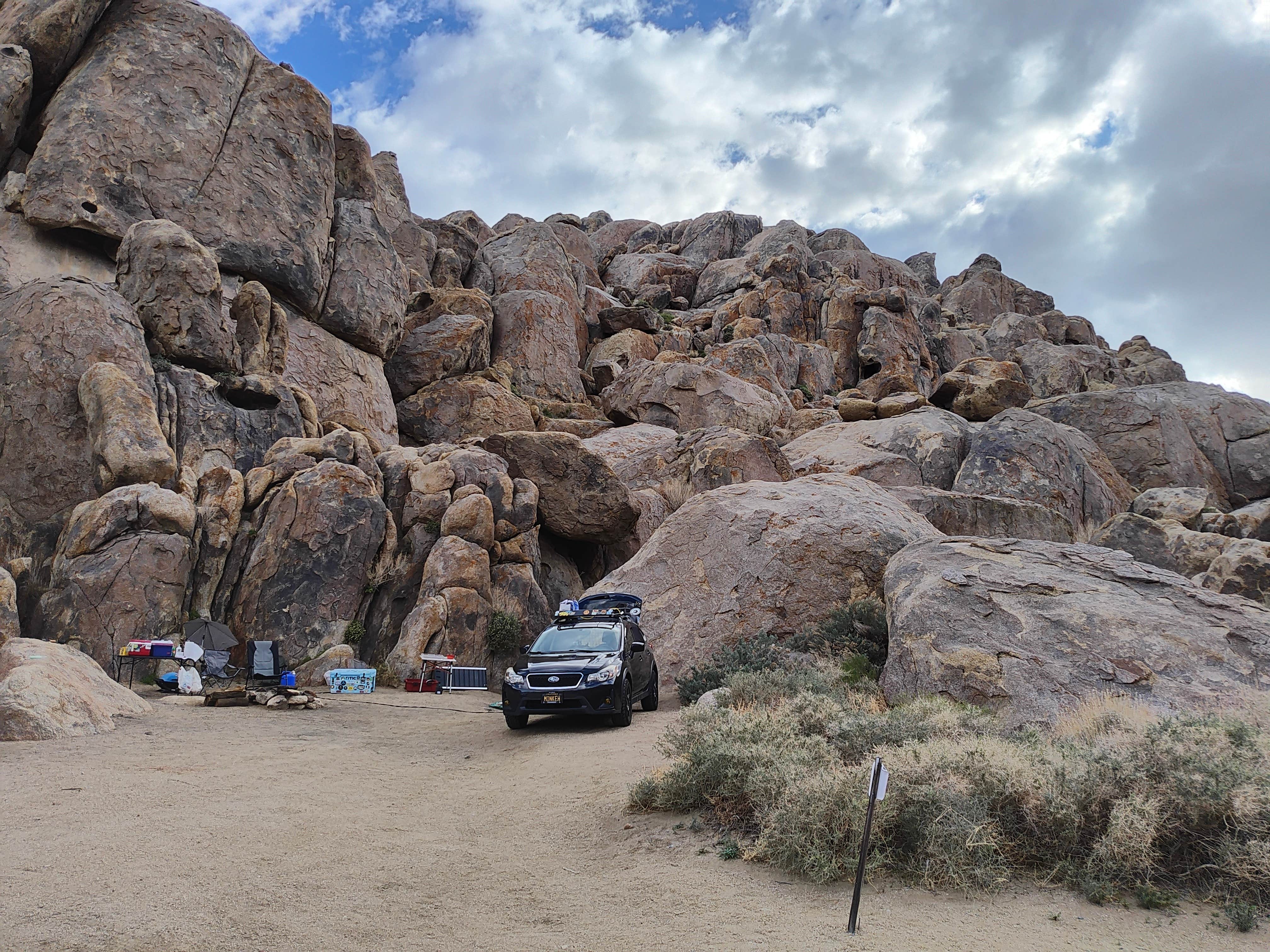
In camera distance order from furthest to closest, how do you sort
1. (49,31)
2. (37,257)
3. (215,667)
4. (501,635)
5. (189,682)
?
(49,31)
(37,257)
(501,635)
(215,667)
(189,682)

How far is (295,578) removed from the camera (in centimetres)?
2038

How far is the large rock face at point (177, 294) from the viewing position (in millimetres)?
24078

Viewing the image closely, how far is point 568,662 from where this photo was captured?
42.3 feet

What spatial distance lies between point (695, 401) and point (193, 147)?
909 inches

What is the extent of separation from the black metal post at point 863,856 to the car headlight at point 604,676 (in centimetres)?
743

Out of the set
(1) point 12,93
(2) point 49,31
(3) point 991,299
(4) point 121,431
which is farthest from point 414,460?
(3) point 991,299

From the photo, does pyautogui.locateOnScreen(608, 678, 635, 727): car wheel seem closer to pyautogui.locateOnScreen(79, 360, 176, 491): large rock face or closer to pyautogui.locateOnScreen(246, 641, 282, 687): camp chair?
pyautogui.locateOnScreen(246, 641, 282, 687): camp chair

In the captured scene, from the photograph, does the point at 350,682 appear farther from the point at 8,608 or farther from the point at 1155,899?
the point at 1155,899

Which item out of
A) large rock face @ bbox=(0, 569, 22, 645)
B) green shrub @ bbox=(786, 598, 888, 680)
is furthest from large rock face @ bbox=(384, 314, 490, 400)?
green shrub @ bbox=(786, 598, 888, 680)

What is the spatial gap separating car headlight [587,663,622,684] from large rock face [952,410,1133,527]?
746 inches

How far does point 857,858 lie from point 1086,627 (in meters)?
6.58

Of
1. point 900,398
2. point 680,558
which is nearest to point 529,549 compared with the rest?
point 680,558

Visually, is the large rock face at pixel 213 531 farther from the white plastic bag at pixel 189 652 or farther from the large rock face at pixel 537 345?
the large rock face at pixel 537 345

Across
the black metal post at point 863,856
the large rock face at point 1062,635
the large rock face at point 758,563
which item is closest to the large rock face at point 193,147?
the large rock face at point 758,563
